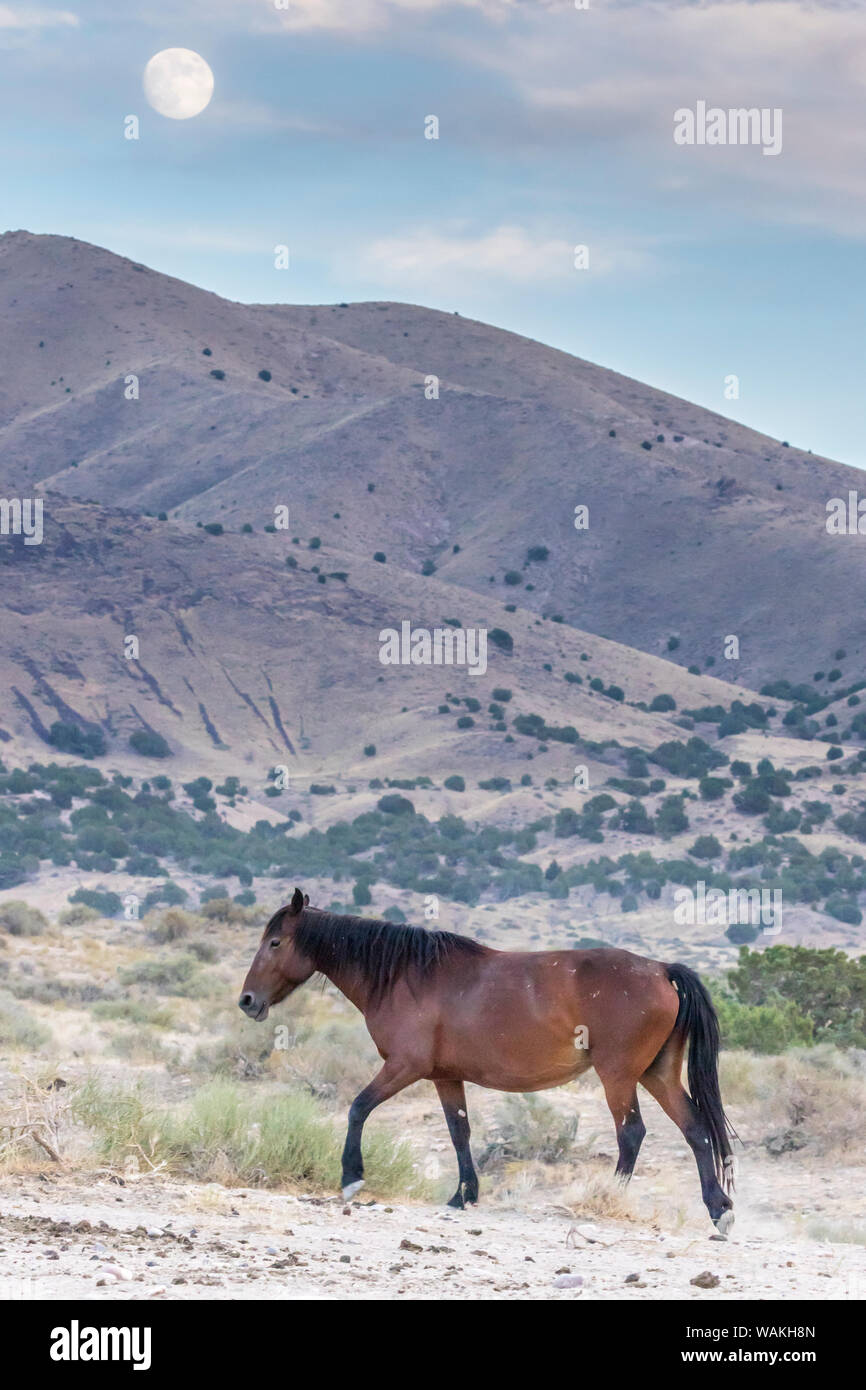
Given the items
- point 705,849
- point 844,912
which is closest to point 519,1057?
point 844,912

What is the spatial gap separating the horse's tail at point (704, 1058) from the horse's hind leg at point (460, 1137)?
53.7 inches

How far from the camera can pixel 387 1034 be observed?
9.11 m

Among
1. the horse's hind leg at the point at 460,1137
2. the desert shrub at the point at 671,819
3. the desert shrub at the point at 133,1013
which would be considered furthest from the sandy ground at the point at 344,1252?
the desert shrub at the point at 671,819

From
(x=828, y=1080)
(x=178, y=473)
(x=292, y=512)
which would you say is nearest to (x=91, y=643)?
(x=292, y=512)

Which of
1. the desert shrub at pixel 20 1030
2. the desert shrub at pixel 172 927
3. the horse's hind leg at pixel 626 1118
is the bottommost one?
the desert shrub at pixel 20 1030

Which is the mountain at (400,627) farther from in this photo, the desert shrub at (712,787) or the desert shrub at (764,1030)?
the desert shrub at (764,1030)

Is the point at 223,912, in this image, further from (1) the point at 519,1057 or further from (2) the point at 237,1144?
(1) the point at 519,1057

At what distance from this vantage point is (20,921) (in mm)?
29281

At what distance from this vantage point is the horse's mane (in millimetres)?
9297

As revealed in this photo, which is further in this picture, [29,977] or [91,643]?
[91,643]

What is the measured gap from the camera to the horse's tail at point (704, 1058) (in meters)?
8.62

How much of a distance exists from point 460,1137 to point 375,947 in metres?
1.21
